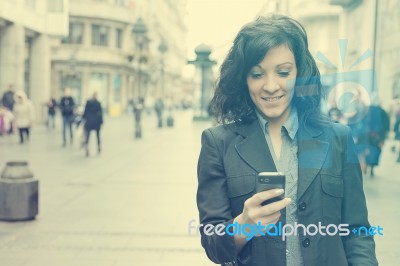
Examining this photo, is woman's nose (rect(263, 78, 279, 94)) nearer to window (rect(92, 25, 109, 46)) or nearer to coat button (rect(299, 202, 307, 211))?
coat button (rect(299, 202, 307, 211))

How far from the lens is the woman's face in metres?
2.01

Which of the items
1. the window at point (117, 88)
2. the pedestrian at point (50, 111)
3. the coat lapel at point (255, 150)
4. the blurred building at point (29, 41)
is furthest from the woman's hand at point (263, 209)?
the window at point (117, 88)

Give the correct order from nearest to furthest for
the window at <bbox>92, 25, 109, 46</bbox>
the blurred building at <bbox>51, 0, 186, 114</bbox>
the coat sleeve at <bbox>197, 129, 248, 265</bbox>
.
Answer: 1. the coat sleeve at <bbox>197, 129, 248, 265</bbox>
2. the blurred building at <bbox>51, 0, 186, 114</bbox>
3. the window at <bbox>92, 25, 109, 46</bbox>

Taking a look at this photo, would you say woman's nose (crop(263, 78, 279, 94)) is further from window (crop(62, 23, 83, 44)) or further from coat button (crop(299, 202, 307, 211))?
window (crop(62, 23, 83, 44))

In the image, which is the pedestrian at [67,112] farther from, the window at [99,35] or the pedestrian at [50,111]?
the window at [99,35]

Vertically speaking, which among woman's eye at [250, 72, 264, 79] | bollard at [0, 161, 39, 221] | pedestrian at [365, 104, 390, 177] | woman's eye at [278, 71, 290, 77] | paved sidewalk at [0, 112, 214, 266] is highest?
woman's eye at [278, 71, 290, 77]

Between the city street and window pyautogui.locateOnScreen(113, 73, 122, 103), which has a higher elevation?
window pyautogui.locateOnScreen(113, 73, 122, 103)

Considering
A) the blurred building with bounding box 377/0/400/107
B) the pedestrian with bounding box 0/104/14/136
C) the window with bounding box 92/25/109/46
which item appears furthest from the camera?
the window with bounding box 92/25/109/46

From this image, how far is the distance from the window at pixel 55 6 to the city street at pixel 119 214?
47.6 feet

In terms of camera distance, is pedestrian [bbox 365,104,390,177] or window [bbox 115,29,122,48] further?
window [bbox 115,29,122,48]

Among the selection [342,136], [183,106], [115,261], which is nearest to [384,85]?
[115,261]

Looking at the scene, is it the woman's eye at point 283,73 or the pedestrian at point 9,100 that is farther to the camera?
the pedestrian at point 9,100

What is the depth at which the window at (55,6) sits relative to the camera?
2767 cm

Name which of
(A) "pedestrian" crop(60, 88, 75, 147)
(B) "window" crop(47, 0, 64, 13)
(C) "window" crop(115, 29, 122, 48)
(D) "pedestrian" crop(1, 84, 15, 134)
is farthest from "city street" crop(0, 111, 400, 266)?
(C) "window" crop(115, 29, 122, 48)
